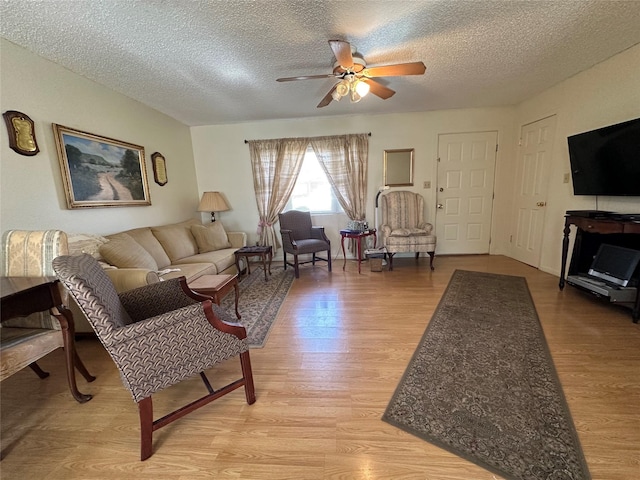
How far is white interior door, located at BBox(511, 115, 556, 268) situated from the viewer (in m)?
3.44

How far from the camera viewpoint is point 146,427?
1.20 meters

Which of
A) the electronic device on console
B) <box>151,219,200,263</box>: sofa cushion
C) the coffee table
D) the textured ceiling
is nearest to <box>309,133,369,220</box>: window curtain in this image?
the textured ceiling

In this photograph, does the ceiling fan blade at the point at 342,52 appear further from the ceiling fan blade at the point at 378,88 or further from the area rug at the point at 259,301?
the area rug at the point at 259,301

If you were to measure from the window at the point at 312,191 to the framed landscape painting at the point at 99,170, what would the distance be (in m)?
2.19

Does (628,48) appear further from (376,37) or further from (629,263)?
(376,37)

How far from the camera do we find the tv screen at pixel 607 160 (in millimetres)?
2281

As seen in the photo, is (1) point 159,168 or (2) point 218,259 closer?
(2) point 218,259

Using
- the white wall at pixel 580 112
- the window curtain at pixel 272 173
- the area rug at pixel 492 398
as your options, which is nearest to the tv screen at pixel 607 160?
the white wall at pixel 580 112

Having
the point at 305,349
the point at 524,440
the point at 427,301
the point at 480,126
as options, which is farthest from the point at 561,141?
the point at 305,349

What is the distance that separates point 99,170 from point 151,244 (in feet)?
2.96

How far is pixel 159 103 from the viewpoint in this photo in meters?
3.28

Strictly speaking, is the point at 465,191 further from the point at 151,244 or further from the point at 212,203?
the point at 151,244

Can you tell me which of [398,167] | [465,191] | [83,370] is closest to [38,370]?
[83,370]

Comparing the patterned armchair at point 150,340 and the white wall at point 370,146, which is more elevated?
the white wall at point 370,146
